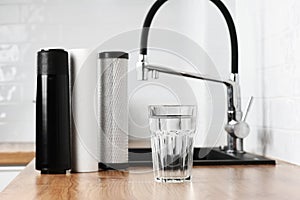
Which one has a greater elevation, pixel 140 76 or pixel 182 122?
pixel 140 76

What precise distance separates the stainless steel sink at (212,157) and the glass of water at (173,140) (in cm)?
24

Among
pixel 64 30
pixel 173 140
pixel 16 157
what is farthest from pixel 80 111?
pixel 64 30

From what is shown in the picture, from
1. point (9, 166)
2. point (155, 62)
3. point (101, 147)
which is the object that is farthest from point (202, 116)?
point (101, 147)

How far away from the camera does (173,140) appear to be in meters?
1.11

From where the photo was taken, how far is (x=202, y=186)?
3.39ft

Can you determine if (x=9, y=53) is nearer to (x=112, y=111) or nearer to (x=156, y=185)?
(x=112, y=111)

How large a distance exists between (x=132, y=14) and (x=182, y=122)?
1440 millimetres

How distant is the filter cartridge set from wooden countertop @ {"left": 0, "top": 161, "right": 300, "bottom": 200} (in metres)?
0.04

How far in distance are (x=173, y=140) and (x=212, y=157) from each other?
0.57 m

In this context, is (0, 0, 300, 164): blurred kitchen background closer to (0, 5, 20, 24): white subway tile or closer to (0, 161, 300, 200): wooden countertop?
(0, 5, 20, 24): white subway tile

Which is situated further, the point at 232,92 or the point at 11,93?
the point at 11,93

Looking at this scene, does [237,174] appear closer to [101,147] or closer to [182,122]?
[182,122]

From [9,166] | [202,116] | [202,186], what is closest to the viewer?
[202,186]

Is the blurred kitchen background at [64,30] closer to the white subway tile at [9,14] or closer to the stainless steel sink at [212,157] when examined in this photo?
the white subway tile at [9,14]
